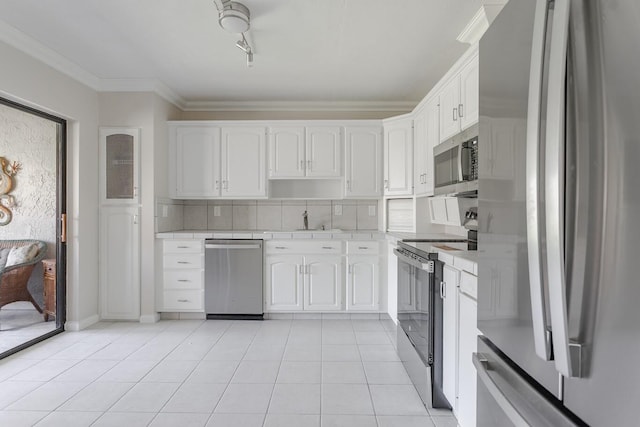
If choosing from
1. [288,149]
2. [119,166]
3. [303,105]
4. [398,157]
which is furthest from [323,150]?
[119,166]

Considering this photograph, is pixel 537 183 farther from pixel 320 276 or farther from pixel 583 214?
pixel 320 276

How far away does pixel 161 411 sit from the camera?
6.57 ft

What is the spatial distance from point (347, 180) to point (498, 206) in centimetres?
298

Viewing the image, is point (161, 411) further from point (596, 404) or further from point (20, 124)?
point (20, 124)

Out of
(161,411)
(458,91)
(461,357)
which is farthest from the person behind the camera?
(458,91)

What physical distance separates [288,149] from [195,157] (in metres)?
1.07

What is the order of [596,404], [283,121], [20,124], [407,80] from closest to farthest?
[596,404]
[20,124]
[407,80]
[283,121]

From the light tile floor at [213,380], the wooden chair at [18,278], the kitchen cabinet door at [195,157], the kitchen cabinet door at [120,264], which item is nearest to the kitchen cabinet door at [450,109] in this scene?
the light tile floor at [213,380]

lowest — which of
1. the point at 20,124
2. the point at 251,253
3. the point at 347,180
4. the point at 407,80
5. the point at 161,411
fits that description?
the point at 161,411

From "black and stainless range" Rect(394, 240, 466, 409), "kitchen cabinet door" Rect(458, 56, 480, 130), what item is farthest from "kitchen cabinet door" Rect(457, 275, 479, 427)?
"kitchen cabinet door" Rect(458, 56, 480, 130)

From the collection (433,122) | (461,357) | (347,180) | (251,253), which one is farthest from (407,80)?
(461,357)

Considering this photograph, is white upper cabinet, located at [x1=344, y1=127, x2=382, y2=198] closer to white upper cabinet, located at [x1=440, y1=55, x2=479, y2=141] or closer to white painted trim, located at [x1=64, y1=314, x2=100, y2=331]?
white upper cabinet, located at [x1=440, y1=55, x2=479, y2=141]

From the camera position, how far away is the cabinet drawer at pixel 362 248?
3.69 m

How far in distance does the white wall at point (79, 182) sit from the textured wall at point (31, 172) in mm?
140
